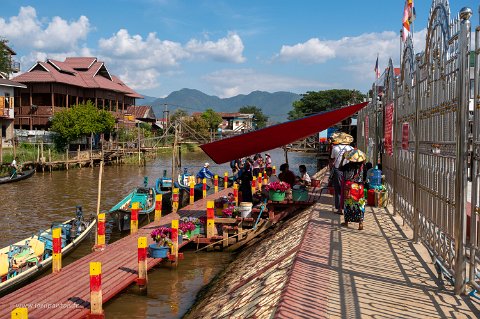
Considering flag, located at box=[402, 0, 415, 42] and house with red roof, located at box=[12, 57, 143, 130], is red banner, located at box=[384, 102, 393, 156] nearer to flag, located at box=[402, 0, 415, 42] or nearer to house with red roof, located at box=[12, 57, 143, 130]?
flag, located at box=[402, 0, 415, 42]

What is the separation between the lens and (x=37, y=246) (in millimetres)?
11117

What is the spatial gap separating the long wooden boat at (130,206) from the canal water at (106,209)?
1.78 ft

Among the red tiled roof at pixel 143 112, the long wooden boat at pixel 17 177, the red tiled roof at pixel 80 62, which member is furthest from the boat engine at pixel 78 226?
the red tiled roof at pixel 143 112

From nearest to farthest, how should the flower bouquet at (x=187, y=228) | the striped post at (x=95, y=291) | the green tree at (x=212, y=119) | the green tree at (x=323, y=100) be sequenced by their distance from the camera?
the striped post at (x=95, y=291) → the flower bouquet at (x=187, y=228) → the green tree at (x=212, y=119) → the green tree at (x=323, y=100)

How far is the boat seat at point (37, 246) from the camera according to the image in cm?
1102

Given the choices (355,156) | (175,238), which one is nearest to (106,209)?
(175,238)

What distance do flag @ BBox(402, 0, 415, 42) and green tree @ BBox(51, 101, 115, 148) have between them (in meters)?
33.3

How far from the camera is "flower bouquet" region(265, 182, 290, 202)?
13.3 metres

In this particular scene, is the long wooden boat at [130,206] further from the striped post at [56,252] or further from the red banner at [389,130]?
the red banner at [389,130]

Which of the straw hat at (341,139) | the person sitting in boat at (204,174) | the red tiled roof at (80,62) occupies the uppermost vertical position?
the red tiled roof at (80,62)

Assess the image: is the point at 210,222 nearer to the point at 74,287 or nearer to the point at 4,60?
the point at 74,287

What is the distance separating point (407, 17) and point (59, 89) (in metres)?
39.9

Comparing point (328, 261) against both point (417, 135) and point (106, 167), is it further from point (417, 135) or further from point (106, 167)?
point (106, 167)

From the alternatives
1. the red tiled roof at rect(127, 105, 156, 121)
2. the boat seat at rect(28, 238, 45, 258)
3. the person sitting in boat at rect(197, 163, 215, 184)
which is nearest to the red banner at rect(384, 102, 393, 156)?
the boat seat at rect(28, 238, 45, 258)
